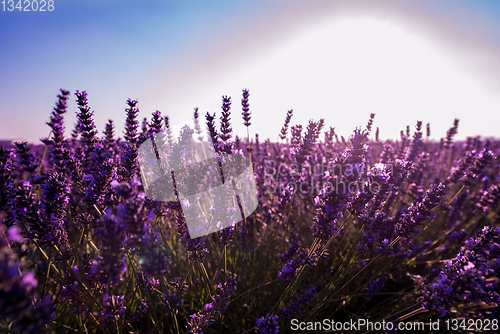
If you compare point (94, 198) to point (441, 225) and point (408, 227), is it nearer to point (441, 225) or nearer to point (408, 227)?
point (408, 227)

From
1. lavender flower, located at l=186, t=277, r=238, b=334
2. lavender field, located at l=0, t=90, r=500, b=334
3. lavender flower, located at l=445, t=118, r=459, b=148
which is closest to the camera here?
lavender field, located at l=0, t=90, r=500, b=334

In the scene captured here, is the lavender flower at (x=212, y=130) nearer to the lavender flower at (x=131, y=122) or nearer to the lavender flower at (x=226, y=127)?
the lavender flower at (x=226, y=127)

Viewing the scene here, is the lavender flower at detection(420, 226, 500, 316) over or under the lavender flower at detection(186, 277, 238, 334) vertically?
over

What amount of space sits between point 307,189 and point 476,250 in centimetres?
199

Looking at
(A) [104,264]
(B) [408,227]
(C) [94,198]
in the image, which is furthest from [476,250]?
(C) [94,198]

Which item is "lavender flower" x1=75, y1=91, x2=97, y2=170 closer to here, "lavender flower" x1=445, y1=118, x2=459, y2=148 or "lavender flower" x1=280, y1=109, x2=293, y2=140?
"lavender flower" x1=280, y1=109, x2=293, y2=140

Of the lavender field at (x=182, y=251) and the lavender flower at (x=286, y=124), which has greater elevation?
the lavender flower at (x=286, y=124)

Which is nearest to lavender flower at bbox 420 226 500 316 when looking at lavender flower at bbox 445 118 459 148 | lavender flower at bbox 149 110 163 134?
lavender flower at bbox 149 110 163 134

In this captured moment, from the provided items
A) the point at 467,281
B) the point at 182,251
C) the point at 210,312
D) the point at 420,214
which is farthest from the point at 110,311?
the point at 420,214

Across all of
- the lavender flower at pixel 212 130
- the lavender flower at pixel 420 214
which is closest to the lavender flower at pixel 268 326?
the lavender flower at pixel 420 214

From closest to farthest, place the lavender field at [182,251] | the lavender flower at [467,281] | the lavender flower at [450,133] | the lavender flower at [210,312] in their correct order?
1. the lavender field at [182,251]
2. the lavender flower at [467,281]
3. the lavender flower at [210,312]
4. the lavender flower at [450,133]

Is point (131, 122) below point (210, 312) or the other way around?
the other way around

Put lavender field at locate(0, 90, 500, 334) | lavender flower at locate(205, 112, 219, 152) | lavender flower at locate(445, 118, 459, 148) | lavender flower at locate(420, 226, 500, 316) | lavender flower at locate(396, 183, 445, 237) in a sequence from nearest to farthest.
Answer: lavender field at locate(0, 90, 500, 334), lavender flower at locate(420, 226, 500, 316), lavender flower at locate(396, 183, 445, 237), lavender flower at locate(205, 112, 219, 152), lavender flower at locate(445, 118, 459, 148)

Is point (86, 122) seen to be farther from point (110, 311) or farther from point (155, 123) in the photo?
point (110, 311)
